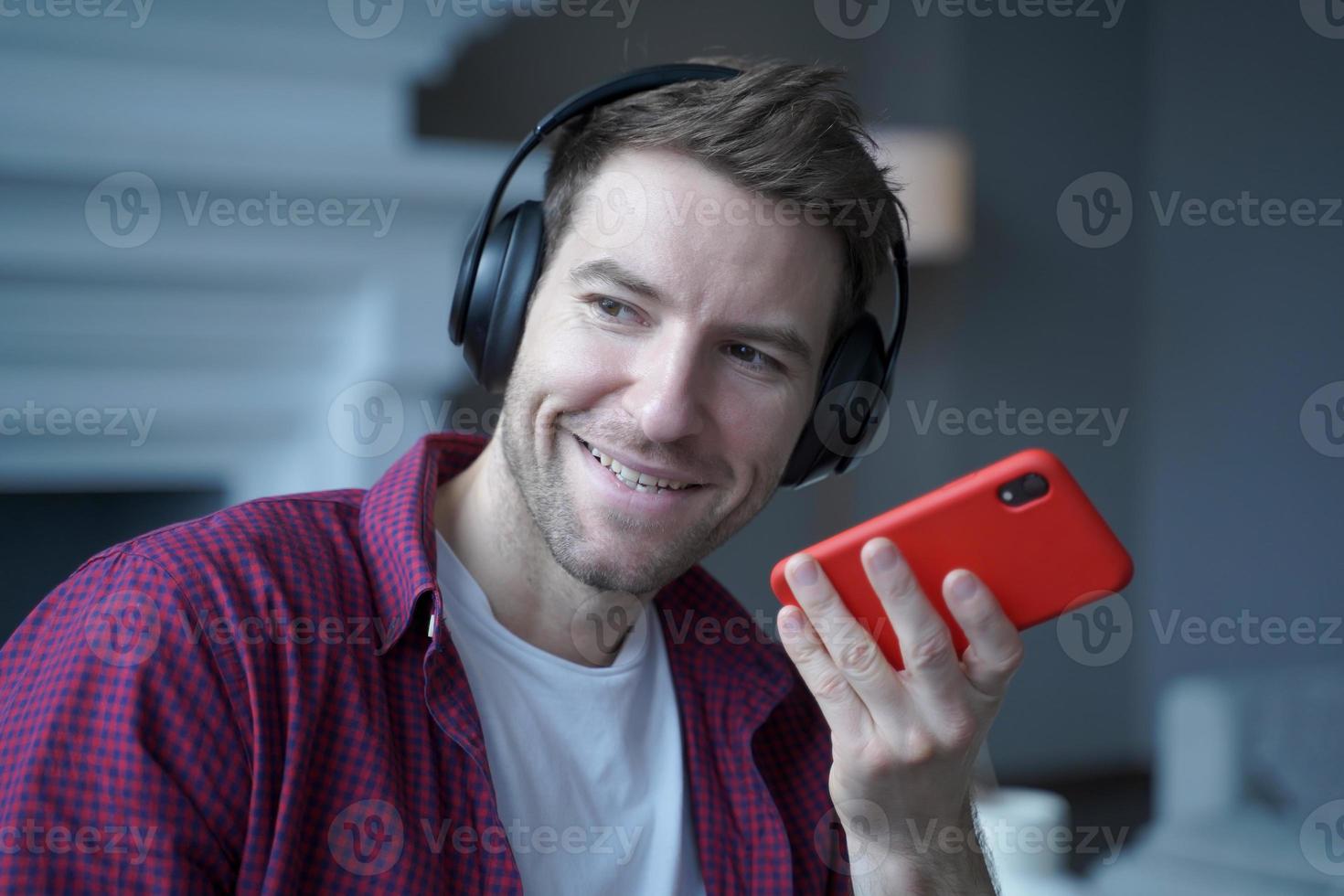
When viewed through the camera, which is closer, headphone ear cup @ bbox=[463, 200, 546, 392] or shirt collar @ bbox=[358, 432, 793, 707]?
shirt collar @ bbox=[358, 432, 793, 707]

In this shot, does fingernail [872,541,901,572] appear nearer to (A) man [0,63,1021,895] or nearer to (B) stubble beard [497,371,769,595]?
(A) man [0,63,1021,895]

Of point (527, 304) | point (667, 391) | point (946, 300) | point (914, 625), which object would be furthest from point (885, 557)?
point (946, 300)

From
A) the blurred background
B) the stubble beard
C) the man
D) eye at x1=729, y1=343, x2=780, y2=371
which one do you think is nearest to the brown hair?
the man

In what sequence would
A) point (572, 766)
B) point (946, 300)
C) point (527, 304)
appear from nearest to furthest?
point (572, 766) → point (527, 304) → point (946, 300)

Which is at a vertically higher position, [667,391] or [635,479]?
[667,391]

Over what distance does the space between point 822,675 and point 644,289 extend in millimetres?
426

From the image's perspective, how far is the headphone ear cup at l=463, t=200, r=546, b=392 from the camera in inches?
48.2

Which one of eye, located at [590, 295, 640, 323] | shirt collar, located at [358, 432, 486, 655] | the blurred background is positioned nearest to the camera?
shirt collar, located at [358, 432, 486, 655]

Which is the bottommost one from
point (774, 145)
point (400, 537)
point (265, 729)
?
point (265, 729)

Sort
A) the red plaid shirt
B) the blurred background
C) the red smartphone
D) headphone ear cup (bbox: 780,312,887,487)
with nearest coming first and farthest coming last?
1. the red plaid shirt
2. the red smartphone
3. headphone ear cup (bbox: 780,312,887,487)
4. the blurred background

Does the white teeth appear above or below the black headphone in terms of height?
below

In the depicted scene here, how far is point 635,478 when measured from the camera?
3.81 ft

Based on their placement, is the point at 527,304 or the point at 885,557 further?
the point at 527,304

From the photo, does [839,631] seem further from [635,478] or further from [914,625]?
[635,478]
